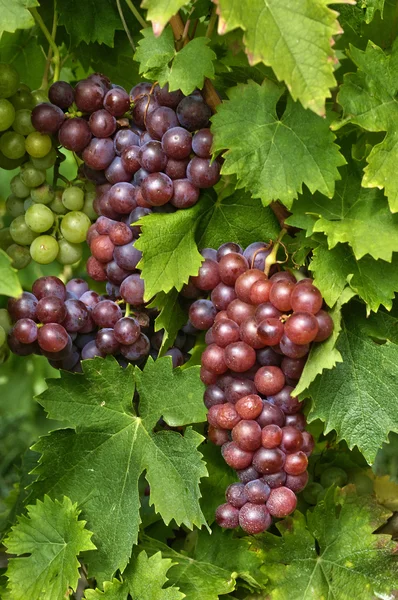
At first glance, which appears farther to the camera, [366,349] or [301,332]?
[366,349]

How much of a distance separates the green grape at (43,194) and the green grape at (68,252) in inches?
2.4

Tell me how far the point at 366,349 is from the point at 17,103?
1.89 feet

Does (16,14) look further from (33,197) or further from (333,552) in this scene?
(333,552)

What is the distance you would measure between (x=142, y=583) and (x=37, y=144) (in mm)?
603

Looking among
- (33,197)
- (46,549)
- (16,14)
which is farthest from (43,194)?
(46,549)

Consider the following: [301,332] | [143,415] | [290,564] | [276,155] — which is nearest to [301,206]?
[276,155]

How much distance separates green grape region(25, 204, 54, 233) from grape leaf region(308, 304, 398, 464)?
0.44 metres

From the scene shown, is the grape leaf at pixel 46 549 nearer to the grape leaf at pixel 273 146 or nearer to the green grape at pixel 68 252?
the green grape at pixel 68 252

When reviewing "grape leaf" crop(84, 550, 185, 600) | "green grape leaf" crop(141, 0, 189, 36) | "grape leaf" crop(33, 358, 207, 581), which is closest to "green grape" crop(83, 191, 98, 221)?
"grape leaf" crop(33, 358, 207, 581)

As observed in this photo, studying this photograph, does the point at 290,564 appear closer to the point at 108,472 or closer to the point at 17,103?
the point at 108,472

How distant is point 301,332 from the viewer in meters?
0.85

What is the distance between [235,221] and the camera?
102 cm

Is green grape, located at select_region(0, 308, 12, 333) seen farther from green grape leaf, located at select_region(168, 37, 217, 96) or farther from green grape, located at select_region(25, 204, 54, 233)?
green grape leaf, located at select_region(168, 37, 217, 96)

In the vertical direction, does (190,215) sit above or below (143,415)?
above
